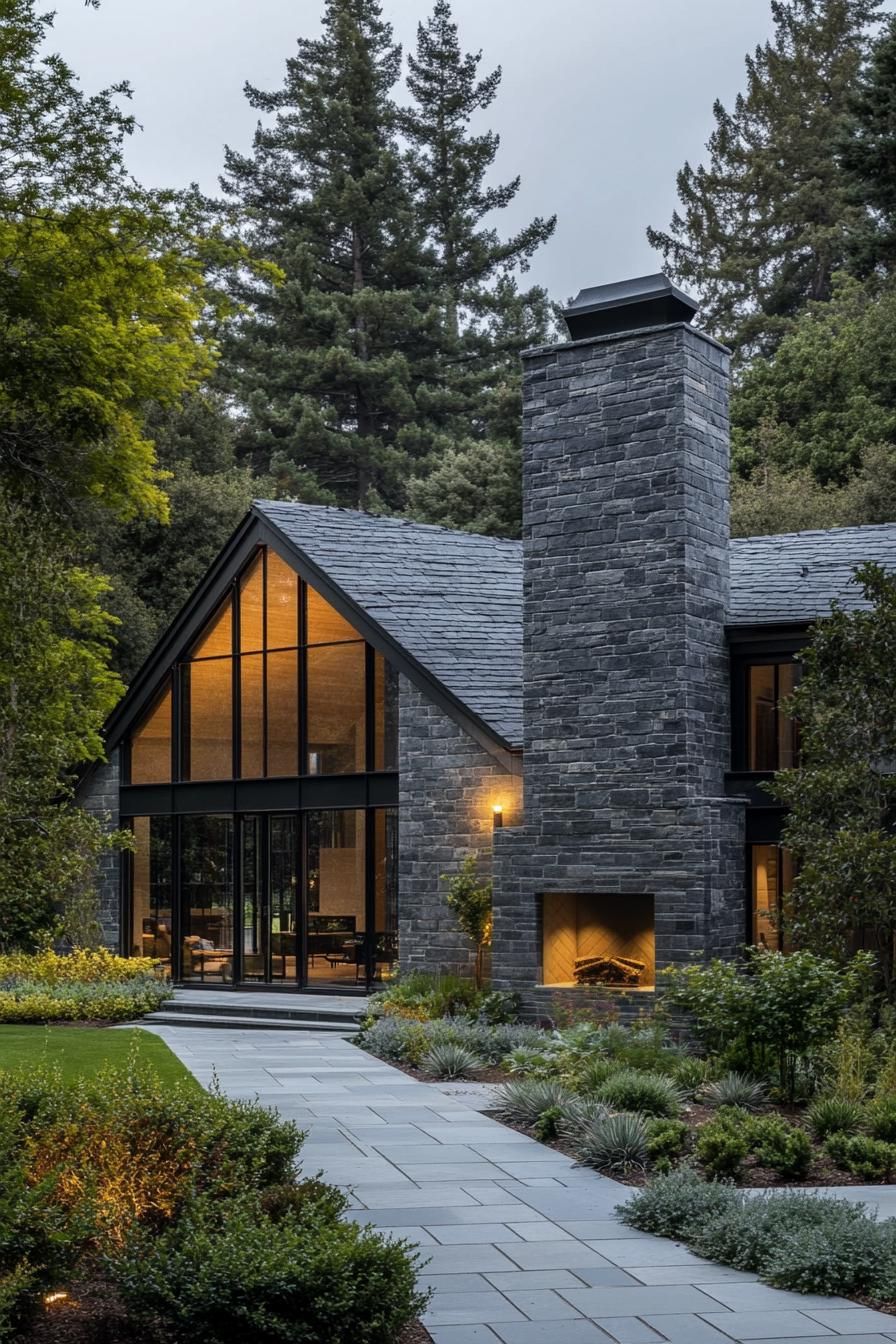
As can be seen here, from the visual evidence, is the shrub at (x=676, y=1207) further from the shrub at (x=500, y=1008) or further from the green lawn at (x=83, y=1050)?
the shrub at (x=500, y=1008)

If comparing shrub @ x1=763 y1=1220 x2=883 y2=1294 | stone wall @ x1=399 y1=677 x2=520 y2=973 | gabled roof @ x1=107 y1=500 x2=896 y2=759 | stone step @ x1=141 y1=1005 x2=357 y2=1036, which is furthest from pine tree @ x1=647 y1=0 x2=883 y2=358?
shrub @ x1=763 y1=1220 x2=883 y2=1294

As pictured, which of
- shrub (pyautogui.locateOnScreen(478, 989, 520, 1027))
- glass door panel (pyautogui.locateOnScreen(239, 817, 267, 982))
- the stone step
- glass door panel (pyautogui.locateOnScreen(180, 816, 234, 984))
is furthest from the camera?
glass door panel (pyautogui.locateOnScreen(180, 816, 234, 984))

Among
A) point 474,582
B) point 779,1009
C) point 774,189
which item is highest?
point 774,189

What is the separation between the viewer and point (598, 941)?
55.7 feet

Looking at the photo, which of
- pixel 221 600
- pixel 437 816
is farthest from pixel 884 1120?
pixel 221 600

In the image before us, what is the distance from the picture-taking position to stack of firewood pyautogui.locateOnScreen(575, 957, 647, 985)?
16359 millimetres

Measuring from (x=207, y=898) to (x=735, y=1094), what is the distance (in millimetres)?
11936

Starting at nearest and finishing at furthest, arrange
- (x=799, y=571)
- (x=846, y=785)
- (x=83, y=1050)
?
(x=846, y=785), (x=83, y=1050), (x=799, y=571)

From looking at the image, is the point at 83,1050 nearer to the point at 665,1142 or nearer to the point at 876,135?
the point at 665,1142

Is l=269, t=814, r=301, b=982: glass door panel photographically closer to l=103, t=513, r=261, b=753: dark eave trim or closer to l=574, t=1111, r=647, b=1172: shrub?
l=103, t=513, r=261, b=753: dark eave trim

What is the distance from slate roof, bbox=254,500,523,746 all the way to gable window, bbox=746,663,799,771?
2755 mm

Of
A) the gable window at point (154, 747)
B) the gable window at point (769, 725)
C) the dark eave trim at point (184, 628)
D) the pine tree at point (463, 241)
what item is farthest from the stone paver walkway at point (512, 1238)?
the pine tree at point (463, 241)

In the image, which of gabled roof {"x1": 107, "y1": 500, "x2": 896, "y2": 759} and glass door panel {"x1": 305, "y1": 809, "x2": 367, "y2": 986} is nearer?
gabled roof {"x1": 107, "y1": 500, "x2": 896, "y2": 759}

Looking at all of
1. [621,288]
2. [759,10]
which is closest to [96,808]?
[621,288]
